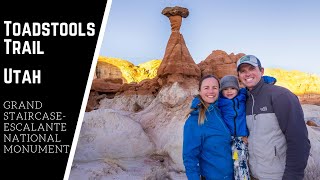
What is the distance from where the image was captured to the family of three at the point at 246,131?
2.28m

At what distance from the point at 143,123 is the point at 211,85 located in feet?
30.1

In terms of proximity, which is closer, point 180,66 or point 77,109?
point 77,109

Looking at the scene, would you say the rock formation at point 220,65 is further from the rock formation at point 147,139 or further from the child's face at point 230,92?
the child's face at point 230,92

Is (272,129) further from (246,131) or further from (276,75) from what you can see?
(276,75)

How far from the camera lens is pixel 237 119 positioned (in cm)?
258

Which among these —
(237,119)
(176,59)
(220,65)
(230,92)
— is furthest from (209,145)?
(220,65)

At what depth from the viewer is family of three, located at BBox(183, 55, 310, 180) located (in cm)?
228

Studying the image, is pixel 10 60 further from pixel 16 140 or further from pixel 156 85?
pixel 156 85

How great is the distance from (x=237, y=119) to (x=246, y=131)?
0.11m

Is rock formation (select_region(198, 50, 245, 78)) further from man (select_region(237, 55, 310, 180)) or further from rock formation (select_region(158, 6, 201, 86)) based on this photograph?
man (select_region(237, 55, 310, 180))

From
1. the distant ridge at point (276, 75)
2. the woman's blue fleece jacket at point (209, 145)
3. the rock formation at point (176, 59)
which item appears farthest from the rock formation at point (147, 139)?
the distant ridge at point (276, 75)

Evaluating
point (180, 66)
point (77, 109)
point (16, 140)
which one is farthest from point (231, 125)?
point (180, 66)

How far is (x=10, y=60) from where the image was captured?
13.1ft

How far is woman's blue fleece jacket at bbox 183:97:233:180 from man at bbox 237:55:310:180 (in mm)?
194
